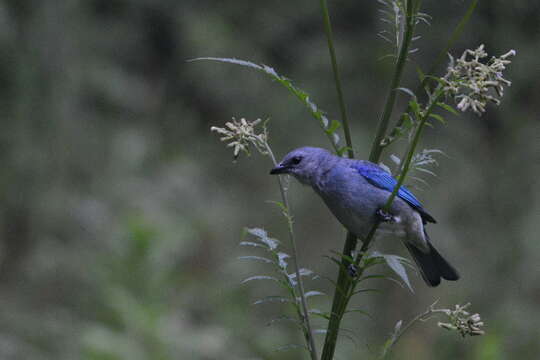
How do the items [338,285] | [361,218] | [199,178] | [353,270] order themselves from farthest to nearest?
[199,178]
[361,218]
[353,270]
[338,285]

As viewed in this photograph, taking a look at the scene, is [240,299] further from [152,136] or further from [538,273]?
[152,136]

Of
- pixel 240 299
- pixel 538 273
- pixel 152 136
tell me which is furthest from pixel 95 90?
pixel 538 273

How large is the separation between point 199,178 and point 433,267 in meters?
6.32

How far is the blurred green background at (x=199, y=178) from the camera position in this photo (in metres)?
5.52

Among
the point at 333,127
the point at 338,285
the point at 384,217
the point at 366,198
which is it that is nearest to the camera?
the point at 338,285

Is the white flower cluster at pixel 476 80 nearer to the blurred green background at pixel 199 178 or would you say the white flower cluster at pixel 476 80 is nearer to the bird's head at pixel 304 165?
the bird's head at pixel 304 165

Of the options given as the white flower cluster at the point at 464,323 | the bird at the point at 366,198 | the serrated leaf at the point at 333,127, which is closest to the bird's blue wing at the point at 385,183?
the bird at the point at 366,198

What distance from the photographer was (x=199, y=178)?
888cm

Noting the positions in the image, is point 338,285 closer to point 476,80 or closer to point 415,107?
point 415,107

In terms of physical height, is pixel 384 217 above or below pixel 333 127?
above

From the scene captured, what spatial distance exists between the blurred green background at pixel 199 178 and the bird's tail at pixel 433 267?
214cm

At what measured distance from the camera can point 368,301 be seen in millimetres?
6996

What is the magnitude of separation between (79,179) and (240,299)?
3100 mm

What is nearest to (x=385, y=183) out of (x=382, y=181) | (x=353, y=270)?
(x=382, y=181)
